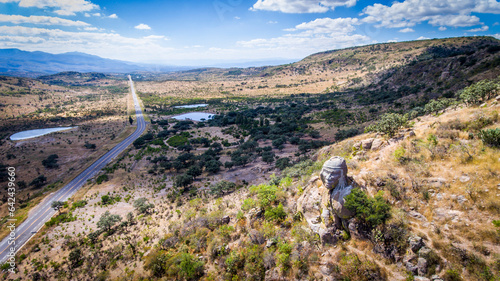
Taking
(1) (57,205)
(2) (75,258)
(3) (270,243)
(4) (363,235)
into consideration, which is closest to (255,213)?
(3) (270,243)

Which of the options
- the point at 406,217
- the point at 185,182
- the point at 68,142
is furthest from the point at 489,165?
the point at 68,142

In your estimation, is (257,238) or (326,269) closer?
(326,269)

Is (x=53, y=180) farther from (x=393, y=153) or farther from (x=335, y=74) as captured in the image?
(x=335, y=74)

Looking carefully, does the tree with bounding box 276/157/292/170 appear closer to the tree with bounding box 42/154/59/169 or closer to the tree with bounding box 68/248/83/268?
the tree with bounding box 68/248/83/268

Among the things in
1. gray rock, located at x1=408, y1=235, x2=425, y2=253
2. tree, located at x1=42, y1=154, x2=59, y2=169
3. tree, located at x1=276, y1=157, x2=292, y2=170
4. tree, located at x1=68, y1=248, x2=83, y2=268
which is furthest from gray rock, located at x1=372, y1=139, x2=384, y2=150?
tree, located at x1=42, y1=154, x2=59, y2=169

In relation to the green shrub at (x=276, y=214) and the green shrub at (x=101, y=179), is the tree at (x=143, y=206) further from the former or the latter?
the green shrub at (x=276, y=214)

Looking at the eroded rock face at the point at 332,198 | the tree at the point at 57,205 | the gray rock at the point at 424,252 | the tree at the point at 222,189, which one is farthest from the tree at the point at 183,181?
the gray rock at the point at 424,252

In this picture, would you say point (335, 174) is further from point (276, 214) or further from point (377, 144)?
point (377, 144)
